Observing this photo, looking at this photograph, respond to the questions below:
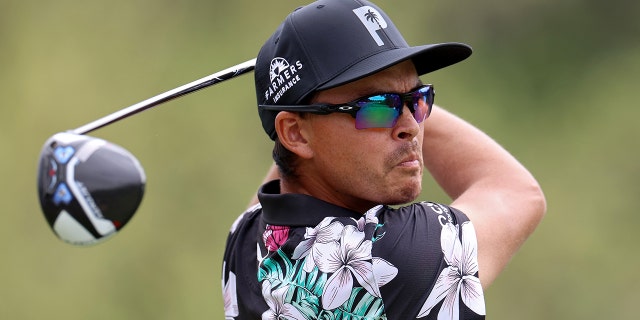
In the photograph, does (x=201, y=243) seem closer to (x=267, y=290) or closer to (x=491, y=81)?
(x=491, y=81)

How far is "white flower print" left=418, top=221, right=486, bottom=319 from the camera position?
9.37 feet

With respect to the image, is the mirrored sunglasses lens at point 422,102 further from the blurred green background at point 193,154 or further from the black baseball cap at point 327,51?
the blurred green background at point 193,154

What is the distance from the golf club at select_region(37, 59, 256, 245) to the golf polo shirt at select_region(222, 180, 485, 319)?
1.42 ft

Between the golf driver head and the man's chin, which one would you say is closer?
the golf driver head

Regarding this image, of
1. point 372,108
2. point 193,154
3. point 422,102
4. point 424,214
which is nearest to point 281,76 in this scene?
point 372,108

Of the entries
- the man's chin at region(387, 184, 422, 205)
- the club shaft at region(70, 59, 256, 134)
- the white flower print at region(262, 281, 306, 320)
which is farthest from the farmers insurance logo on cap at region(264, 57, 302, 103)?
the white flower print at region(262, 281, 306, 320)

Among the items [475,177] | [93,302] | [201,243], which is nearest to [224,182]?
[201,243]

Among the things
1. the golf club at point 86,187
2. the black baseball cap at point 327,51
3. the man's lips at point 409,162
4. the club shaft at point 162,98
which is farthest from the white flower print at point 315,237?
the club shaft at point 162,98

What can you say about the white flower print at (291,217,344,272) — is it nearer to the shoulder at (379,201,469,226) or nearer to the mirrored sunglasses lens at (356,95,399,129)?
the shoulder at (379,201,469,226)

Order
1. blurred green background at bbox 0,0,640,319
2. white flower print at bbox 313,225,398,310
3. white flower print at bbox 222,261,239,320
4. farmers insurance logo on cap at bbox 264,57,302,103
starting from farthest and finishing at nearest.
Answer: blurred green background at bbox 0,0,640,319, white flower print at bbox 222,261,239,320, farmers insurance logo on cap at bbox 264,57,302,103, white flower print at bbox 313,225,398,310

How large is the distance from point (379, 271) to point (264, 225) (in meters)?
0.49

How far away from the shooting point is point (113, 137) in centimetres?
834

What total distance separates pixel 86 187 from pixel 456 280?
105 centimetres

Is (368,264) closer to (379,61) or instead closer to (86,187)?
(379,61)
